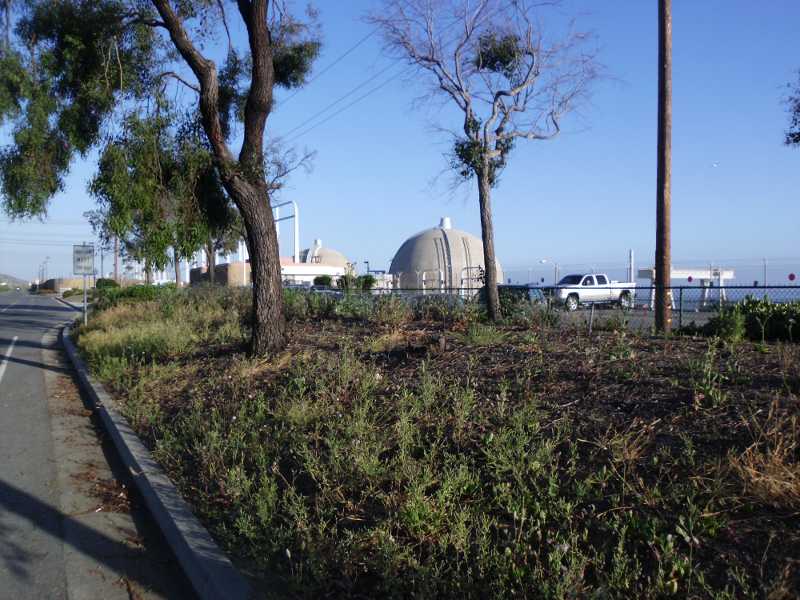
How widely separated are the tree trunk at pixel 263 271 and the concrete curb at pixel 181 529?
2418 millimetres

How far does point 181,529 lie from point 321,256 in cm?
6675

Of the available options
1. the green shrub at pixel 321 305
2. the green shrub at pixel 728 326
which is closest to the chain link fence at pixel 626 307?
the green shrub at pixel 321 305

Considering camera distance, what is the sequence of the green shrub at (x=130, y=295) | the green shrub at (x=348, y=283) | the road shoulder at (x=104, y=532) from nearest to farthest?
the road shoulder at (x=104, y=532) → the green shrub at (x=348, y=283) → the green shrub at (x=130, y=295)

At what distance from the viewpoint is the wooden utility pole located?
1212cm

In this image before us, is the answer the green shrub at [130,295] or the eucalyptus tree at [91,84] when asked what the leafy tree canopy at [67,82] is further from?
the green shrub at [130,295]

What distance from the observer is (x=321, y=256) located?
71.4 meters

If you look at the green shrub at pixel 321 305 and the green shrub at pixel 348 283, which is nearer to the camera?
the green shrub at pixel 321 305

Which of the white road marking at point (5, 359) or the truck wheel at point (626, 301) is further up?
the truck wheel at point (626, 301)

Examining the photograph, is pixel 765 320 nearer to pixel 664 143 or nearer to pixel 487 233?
pixel 664 143

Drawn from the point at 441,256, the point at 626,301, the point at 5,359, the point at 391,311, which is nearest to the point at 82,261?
the point at 5,359

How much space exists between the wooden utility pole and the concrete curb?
8.92 meters

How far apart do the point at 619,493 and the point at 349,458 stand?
2068mm

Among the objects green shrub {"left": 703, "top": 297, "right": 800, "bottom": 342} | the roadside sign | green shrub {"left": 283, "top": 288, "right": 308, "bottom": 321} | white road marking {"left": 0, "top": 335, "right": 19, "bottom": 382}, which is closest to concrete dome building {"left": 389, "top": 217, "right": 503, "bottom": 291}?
the roadside sign

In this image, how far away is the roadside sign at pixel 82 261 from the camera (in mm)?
25812
